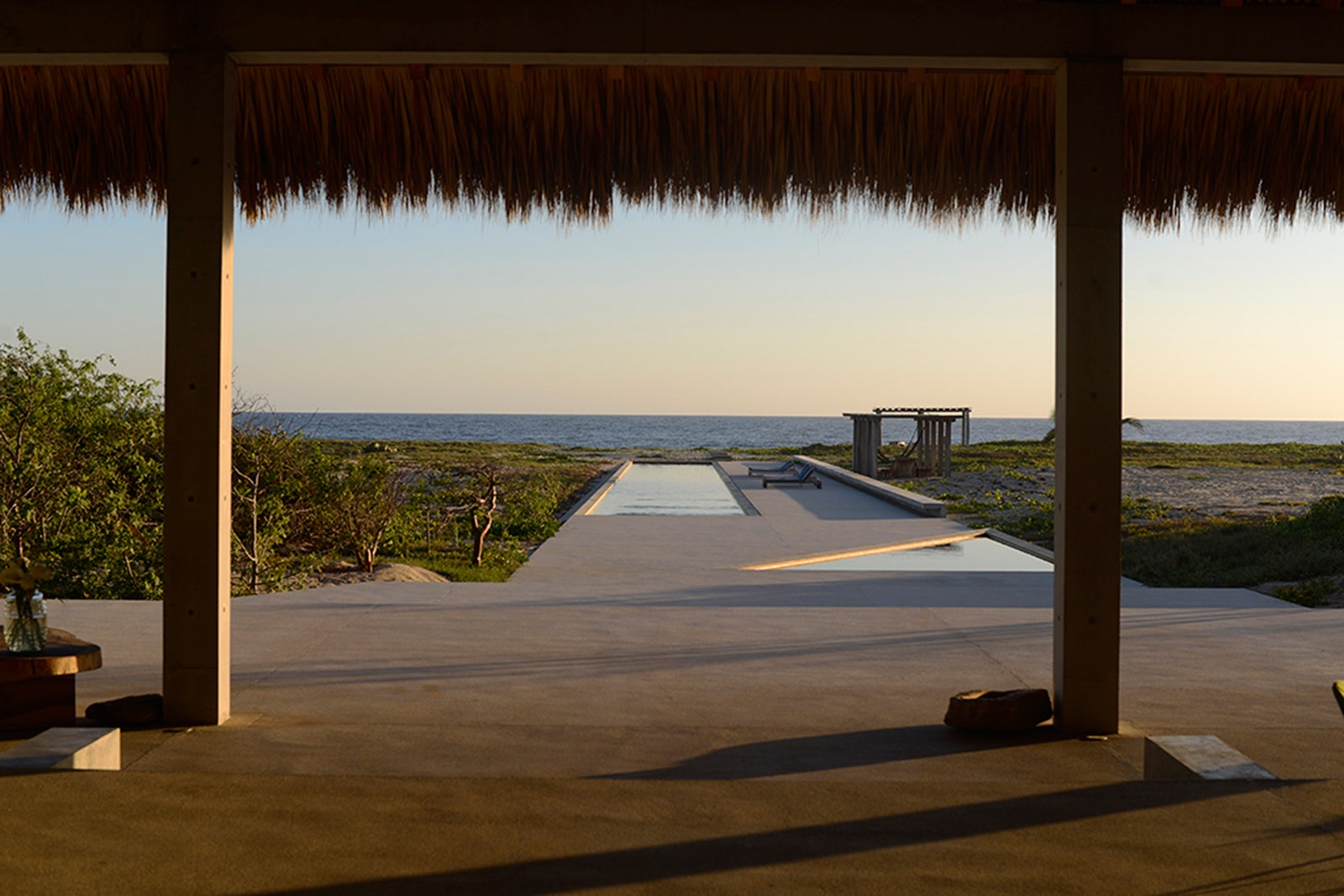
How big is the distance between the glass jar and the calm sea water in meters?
46.5

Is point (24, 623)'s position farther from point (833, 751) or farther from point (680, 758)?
point (833, 751)

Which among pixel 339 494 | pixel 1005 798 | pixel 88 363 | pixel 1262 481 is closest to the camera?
pixel 1005 798

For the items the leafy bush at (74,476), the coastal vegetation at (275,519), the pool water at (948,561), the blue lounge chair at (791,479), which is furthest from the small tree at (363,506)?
the blue lounge chair at (791,479)

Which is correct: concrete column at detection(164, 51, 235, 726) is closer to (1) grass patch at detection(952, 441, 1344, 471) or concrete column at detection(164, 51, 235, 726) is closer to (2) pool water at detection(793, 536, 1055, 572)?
(2) pool water at detection(793, 536, 1055, 572)

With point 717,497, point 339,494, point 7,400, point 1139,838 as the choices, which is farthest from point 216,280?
point 717,497

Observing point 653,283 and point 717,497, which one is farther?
point 653,283

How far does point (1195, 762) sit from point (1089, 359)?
42.4 inches

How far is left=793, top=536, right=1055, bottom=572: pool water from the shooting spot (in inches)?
317

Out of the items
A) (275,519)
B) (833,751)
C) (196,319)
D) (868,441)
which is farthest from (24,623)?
(868,441)

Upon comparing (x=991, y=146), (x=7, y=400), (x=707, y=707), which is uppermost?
(x=991, y=146)

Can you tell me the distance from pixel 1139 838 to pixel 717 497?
13101 millimetres

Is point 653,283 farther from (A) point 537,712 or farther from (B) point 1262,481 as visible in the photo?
(A) point 537,712

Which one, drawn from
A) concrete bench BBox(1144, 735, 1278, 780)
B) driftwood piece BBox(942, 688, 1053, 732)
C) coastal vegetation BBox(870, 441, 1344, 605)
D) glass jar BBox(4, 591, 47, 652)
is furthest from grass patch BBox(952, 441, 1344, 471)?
glass jar BBox(4, 591, 47, 652)

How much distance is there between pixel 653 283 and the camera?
38.3 meters
